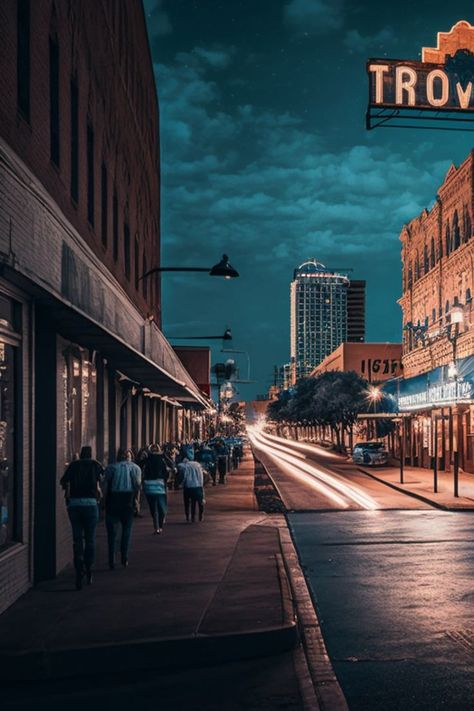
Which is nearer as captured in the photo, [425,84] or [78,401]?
[78,401]

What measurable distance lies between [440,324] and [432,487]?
16530 mm

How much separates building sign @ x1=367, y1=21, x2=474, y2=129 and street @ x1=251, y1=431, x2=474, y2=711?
52.6 ft

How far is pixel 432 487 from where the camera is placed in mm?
31078

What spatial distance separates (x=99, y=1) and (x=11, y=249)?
41.0ft

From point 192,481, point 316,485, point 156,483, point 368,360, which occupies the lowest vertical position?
point 316,485

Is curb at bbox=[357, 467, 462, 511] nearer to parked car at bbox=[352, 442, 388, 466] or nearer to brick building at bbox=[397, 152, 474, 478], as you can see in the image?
brick building at bbox=[397, 152, 474, 478]

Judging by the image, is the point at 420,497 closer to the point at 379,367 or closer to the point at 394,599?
the point at 394,599

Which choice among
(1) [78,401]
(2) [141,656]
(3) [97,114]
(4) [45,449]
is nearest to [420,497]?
(1) [78,401]

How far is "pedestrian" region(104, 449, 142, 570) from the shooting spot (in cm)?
1302

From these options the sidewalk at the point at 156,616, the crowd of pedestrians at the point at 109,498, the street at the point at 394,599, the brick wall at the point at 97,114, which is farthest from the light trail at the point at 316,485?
the sidewalk at the point at 156,616

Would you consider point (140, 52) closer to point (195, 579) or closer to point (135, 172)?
point (135, 172)

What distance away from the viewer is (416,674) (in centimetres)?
777

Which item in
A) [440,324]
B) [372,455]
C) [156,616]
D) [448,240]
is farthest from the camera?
[372,455]

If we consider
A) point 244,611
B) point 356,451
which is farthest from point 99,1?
point 356,451
